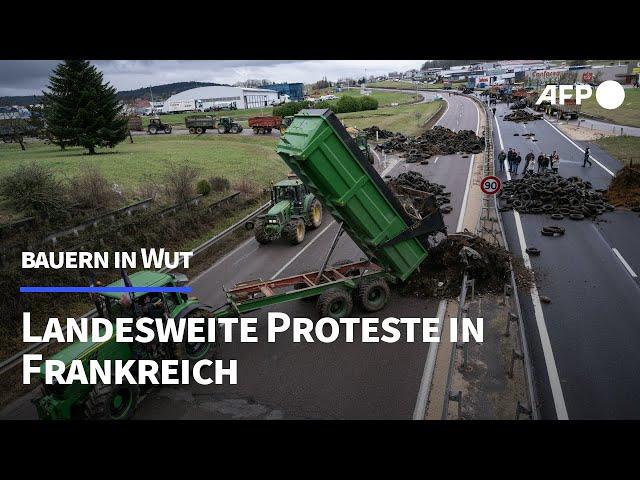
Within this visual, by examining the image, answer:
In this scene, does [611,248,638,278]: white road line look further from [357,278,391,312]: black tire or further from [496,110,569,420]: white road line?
[357,278,391,312]: black tire

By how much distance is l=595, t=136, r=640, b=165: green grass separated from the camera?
2591 centimetres

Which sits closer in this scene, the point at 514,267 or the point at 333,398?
the point at 333,398

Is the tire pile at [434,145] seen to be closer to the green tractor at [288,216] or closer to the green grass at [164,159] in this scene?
the green grass at [164,159]

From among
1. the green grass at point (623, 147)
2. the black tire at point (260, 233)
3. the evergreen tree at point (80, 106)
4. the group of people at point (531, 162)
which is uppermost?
the evergreen tree at point (80, 106)

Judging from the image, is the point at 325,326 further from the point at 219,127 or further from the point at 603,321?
the point at 219,127

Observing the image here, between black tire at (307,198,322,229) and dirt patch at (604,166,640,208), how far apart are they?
12.7 meters

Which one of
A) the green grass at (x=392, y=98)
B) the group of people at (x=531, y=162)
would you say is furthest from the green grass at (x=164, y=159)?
the green grass at (x=392, y=98)

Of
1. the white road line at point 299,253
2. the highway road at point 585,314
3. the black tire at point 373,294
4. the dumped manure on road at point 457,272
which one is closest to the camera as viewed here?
the highway road at point 585,314

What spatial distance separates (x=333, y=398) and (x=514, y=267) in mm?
7364

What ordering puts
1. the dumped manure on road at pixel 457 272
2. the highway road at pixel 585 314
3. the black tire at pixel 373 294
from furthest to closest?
the dumped manure on road at pixel 457 272 < the black tire at pixel 373 294 < the highway road at pixel 585 314

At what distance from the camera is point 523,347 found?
7.86m

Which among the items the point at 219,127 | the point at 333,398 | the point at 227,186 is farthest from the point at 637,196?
the point at 219,127

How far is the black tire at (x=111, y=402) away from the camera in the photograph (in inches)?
276

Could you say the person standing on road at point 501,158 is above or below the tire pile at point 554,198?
above
